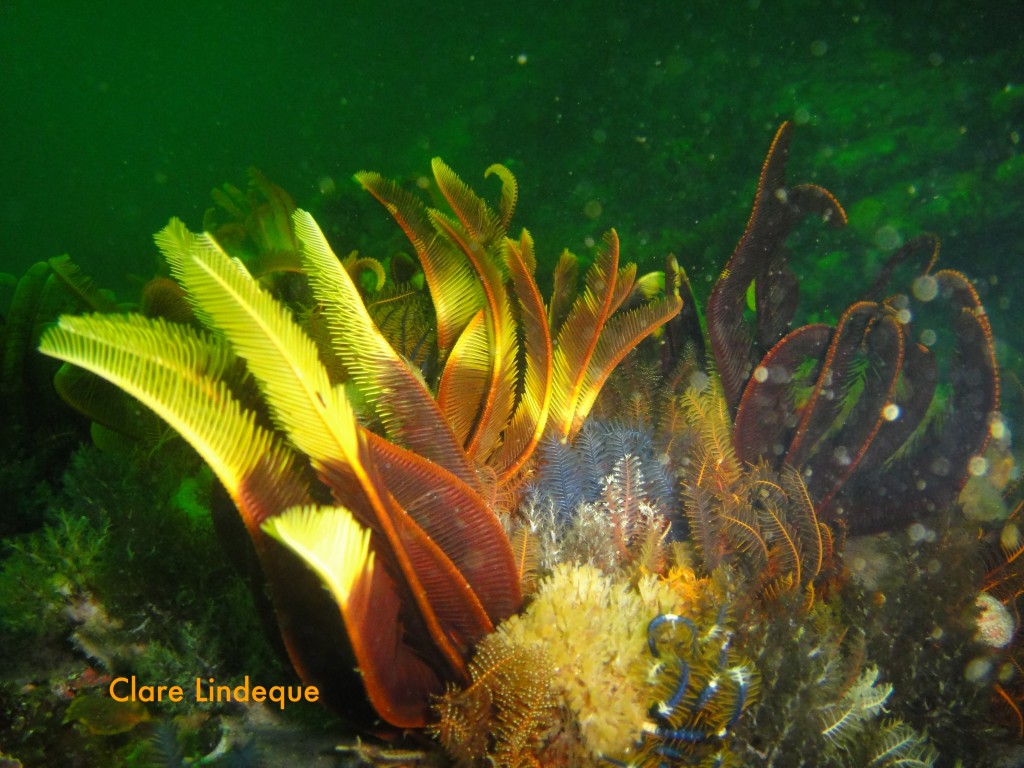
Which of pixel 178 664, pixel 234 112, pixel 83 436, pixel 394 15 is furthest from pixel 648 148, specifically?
pixel 234 112

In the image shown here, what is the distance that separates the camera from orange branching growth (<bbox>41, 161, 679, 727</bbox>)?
1.43m

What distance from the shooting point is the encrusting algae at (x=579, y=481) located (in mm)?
1606

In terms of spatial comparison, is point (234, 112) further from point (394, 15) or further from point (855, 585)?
point (855, 585)

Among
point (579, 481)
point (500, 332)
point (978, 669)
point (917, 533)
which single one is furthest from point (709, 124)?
point (978, 669)

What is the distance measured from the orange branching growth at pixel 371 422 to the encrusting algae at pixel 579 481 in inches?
0.4

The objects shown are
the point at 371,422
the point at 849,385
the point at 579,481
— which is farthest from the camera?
the point at 849,385

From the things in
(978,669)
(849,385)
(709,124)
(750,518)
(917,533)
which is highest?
(709,124)

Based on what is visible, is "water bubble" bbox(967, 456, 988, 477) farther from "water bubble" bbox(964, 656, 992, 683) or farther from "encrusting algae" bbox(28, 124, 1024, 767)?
"water bubble" bbox(964, 656, 992, 683)

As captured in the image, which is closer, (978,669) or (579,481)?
(978,669)

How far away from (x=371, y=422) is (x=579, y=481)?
3.70 ft

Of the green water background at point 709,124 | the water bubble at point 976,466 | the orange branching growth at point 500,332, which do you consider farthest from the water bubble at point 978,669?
the green water background at point 709,124

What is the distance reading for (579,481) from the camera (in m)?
2.83

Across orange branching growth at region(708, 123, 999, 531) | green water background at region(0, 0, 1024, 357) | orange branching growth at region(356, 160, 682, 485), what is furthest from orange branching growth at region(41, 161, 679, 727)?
green water background at region(0, 0, 1024, 357)

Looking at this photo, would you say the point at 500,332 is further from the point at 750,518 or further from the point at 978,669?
the point at 978,669
